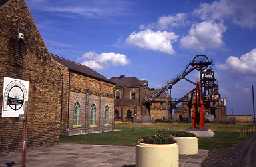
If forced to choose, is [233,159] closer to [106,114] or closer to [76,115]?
[76,115]

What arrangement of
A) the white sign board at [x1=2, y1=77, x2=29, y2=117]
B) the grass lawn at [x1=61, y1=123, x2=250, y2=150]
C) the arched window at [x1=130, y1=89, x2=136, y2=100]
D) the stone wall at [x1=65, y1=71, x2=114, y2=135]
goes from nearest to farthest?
the white sign board at [x1=2, y1=77, x2=29, y2=117], the grass lawn at [x1=61, y1=123, x2=250, y2=150], the stone wall at [x1=65, y1=71, x2=114, y2=135], the arched window at [x1=130, y1=89, x2=136, y2=100]

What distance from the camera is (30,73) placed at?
19.6m

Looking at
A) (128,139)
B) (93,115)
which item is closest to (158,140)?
(128,139)

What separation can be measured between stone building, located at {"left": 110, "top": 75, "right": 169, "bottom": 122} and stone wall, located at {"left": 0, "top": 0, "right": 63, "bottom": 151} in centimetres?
5408

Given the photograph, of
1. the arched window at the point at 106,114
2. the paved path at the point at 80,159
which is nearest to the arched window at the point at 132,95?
the arched window at the point at 106,114

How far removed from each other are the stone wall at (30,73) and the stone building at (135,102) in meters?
54.1

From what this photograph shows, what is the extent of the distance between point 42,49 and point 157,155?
12.1 metres

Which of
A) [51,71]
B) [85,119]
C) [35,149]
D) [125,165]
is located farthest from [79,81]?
[125,165]

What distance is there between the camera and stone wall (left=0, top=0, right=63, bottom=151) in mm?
17406

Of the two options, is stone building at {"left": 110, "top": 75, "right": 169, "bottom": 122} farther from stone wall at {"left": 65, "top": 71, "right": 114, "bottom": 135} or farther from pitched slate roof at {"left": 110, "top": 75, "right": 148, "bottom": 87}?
Result: stone wall at {"left": 65, "top": 71, "right": 114, "bottom": 135}

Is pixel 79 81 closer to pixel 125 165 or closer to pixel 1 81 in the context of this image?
pixel 1 81

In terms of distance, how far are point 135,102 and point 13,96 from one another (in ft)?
210

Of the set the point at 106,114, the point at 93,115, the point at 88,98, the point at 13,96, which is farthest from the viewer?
the point at 106,114

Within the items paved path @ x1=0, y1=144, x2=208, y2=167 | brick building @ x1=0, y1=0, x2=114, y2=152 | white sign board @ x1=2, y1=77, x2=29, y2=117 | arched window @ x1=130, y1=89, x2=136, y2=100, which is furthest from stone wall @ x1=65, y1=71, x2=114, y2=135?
arched window @ x1=130, y1=89, x2=136, y2=100
